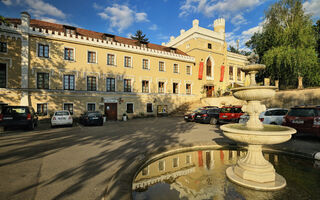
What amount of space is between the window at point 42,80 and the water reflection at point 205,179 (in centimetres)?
1923

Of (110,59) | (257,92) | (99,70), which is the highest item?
(110,59)

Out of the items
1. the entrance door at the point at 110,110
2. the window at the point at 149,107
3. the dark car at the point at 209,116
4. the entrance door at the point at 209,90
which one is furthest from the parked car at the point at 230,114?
the entrance door at the point at 209,90

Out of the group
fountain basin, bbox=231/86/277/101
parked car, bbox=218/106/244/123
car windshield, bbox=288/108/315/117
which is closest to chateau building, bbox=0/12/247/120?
parked car, bbox=218/106/244/123

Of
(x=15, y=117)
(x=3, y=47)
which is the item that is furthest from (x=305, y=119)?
(x=3, y=47)

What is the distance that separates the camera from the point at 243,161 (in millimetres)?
4250

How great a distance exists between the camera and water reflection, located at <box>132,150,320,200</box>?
337 centimetres

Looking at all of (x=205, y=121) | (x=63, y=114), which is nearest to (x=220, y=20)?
(x=205, y=121)

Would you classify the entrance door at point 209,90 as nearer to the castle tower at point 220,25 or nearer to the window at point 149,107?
the window at point 149,107

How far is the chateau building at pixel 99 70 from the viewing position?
663 inches

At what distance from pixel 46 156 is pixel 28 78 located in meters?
16.2

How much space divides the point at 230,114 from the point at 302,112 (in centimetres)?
630

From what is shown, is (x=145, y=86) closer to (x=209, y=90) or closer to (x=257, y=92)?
(x=209, y=90)

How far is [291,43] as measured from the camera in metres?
22.2

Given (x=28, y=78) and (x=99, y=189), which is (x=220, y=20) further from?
(x=99, y=189)
